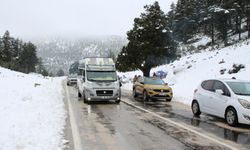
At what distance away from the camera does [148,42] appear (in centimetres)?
4100

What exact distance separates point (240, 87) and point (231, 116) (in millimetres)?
1451

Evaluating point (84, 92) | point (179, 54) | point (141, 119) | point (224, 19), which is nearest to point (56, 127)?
point (141, 119)

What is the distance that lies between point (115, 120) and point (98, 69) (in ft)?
24.9

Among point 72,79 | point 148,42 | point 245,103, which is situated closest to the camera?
point 245,103

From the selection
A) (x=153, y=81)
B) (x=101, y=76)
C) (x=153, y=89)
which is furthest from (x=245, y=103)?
(x=153, y=81)

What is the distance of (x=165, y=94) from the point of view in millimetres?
20219

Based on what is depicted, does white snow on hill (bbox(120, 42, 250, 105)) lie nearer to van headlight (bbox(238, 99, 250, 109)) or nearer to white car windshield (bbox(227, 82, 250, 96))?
white car windshield (bbox(227, 82, 250, 96))

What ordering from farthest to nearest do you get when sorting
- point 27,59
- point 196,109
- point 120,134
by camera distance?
point 27,59 → point 196,109 → point 120,134

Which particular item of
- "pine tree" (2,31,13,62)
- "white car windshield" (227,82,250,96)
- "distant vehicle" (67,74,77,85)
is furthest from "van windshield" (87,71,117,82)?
"pine tree" (2,31,13,62)

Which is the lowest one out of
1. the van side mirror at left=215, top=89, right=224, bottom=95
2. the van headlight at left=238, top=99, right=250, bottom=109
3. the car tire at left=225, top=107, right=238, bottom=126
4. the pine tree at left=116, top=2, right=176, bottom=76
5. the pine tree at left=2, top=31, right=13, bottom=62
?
the car tire at left=225, top=107, right=238, bottom=126

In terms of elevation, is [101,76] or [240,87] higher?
[101,76]

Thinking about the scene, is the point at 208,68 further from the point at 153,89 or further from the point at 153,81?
the point at 153,89

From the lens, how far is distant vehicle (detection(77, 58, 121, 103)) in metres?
18.2

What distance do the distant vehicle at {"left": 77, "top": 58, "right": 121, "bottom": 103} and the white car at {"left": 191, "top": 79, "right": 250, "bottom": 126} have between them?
5806mm
